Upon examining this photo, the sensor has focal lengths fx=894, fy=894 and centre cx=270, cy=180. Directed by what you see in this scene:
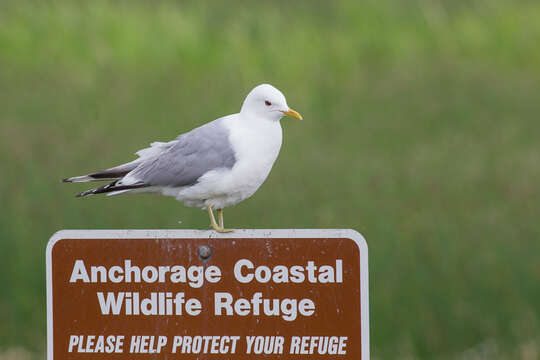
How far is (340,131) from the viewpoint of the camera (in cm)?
780

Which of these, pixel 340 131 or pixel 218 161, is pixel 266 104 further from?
pixel 340 131

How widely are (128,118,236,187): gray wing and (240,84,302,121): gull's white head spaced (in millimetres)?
114

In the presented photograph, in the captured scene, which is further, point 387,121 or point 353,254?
point 387,121

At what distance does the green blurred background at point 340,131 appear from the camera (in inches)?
238

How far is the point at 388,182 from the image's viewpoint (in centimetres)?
683

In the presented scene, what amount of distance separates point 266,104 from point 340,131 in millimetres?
5421

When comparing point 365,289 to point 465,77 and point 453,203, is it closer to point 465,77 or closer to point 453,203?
point 453,203

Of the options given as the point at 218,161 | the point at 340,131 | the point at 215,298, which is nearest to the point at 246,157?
the point at 218,161

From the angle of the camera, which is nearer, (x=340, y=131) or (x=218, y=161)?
(x=218, y=161)

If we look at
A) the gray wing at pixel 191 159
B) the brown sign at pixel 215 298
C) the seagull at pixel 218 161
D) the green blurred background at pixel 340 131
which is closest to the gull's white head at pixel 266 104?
the seagull at pixel 218 161

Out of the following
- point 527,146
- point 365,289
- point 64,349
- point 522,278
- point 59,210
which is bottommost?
point 64,349

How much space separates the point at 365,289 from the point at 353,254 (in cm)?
11

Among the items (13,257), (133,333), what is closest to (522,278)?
(13,257)

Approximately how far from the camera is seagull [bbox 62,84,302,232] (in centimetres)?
A: 244
